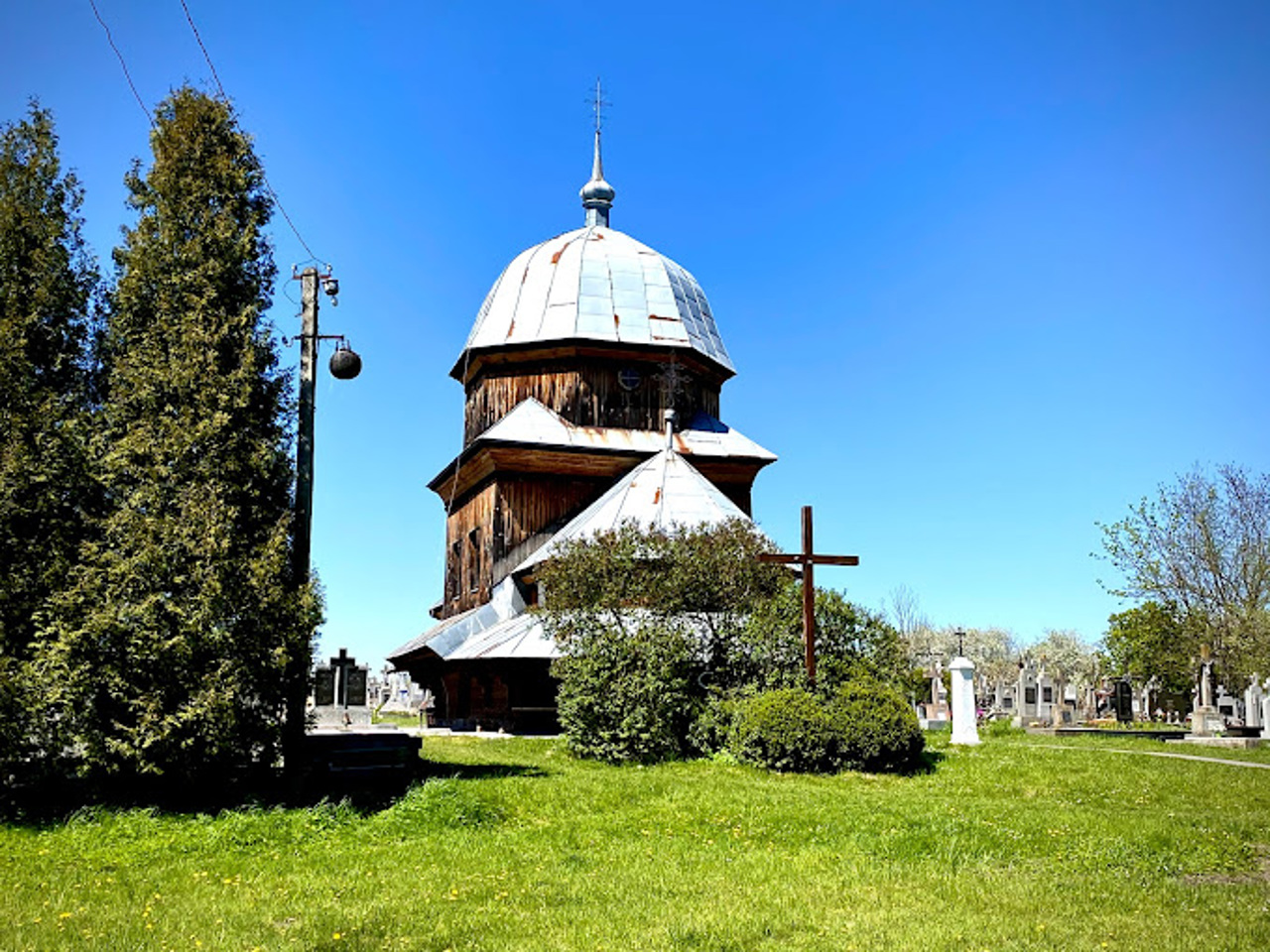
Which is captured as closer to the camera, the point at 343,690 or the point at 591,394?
the point at 343,690

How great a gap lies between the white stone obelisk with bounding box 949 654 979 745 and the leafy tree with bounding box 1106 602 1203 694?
19.5 metres

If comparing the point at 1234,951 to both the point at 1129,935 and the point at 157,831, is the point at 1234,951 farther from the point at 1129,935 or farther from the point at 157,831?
the point at 157,831

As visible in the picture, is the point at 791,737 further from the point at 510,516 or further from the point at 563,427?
the point at 563,427

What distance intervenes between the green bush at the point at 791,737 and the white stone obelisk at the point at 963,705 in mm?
6345

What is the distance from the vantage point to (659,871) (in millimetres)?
8234

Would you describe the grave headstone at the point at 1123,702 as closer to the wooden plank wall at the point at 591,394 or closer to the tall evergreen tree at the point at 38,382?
the wooden plank wall at the point at 591,394

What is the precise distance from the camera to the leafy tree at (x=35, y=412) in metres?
10.0

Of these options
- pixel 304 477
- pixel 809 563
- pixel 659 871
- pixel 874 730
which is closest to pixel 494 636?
pixel 809 563

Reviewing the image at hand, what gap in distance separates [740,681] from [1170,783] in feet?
19.7

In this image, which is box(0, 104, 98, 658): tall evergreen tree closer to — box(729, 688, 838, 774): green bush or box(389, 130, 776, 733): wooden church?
box(729, 688, 838, 774): green bush

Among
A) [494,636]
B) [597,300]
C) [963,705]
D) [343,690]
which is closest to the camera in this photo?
[343,690]

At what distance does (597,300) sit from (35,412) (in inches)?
828

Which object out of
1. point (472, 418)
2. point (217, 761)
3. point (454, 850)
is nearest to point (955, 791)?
point (454, 850)

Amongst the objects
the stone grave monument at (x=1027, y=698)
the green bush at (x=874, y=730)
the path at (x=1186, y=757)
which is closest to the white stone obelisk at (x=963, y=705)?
the path at (x=1186, y=757)
